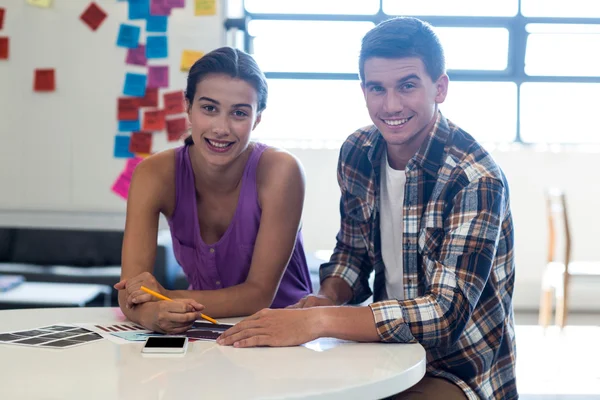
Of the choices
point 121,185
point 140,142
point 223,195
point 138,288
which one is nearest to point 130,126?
point 140,142

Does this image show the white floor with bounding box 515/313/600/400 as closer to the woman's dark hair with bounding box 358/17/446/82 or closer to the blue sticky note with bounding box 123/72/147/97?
the woman's dark hair with bounding box 358/17/446/82

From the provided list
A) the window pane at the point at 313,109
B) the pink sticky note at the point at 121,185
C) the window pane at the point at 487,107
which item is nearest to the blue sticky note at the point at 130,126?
the pink sticky note at the point at 121,185

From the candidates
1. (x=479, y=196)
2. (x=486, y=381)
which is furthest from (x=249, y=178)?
(x=486, y=381)

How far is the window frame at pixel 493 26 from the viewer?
4773 mm

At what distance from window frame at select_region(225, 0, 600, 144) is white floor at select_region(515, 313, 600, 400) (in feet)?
4.09

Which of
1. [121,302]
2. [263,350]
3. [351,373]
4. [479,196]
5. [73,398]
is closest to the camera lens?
[73,398]

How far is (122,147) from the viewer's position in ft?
13.9

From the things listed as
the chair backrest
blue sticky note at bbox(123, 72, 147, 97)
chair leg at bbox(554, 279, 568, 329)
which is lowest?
chair leg at bbox(554, 279, 568, 329)

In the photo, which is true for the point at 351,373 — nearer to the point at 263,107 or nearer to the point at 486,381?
the point at 486,381

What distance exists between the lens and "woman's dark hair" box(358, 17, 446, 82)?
149 centimetres

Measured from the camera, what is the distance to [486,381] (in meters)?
1.42

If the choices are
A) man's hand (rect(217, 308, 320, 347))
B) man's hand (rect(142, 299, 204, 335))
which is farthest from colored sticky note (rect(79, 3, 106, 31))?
man's hand (rect(217, 308, 320, 347))

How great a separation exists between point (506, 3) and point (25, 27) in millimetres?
2994

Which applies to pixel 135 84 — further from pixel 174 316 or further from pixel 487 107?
pixel 174 316
